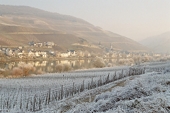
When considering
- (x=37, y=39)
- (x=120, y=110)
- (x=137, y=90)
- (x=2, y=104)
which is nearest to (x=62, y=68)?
(x=2, y=104)

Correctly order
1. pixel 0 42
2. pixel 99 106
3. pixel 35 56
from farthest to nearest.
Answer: pixel 0 42, pixel 35 56, pixel 99 106

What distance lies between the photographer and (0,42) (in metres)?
148

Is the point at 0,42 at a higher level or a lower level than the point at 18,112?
higher

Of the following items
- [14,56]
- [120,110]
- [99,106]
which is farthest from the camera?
[14,56]

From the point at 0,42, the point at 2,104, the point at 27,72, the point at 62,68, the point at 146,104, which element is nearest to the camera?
the point at 146,104

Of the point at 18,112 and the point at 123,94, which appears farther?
the point at 18,112

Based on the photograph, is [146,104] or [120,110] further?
[146,104]

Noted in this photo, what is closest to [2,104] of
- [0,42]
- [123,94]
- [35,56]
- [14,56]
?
[123,94]

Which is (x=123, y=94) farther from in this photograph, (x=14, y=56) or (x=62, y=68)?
(x=14, y=56)

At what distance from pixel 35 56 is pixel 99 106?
107411mm

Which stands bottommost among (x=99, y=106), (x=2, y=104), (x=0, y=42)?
(x=2, y=104)

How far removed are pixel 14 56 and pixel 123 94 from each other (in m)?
99.6

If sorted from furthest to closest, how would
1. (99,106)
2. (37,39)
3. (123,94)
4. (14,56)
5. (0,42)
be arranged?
(37,39), (0,42), (14,56), (123,94), (99,106)

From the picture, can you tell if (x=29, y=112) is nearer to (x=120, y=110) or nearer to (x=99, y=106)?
(x=99, y=106)
